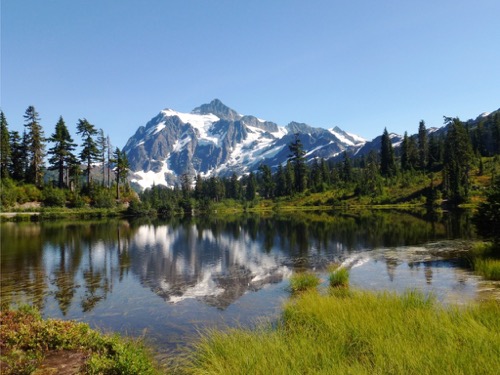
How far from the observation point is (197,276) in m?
24.2

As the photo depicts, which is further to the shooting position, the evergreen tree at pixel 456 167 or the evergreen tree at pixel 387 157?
the evergreen tree at pixel 387 157

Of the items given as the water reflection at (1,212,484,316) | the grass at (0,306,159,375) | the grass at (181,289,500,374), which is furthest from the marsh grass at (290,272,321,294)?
the grass at (0,306,159,375)

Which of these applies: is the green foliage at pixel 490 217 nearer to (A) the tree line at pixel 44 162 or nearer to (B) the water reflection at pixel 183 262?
(B) the water reflection at pixel 183 262

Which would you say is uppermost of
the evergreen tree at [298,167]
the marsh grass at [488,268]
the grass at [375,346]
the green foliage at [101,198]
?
the evergreen tree at [298,167]

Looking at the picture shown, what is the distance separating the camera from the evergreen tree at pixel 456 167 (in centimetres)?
9706

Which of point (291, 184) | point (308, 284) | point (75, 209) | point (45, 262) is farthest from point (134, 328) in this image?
point (291, 184)

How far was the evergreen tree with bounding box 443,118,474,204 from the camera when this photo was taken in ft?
318

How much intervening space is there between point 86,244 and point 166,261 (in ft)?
49.9

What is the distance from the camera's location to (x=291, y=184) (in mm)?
168250

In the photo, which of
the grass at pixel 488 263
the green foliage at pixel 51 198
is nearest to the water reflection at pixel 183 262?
the grass at pixel 488 263

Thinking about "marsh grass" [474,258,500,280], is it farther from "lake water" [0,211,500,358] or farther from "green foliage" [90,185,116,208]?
"green foliage" [90,185,116,208]

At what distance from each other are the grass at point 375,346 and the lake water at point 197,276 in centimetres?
383

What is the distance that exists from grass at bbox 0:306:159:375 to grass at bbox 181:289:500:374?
54.8 inches

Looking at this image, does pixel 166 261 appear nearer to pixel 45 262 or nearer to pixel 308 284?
pixel 45 262
